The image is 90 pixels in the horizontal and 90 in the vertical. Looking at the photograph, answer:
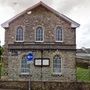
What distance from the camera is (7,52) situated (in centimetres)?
4038

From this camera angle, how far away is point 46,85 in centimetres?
3266

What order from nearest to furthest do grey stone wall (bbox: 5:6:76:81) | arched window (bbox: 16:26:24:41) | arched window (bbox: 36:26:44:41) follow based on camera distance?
grey stone wall (bbox: 5:6:76:81) < arched window (bbox: 36:26:44:41) < arched window (bbox: 16:26:24:41)

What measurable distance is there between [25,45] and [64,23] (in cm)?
477

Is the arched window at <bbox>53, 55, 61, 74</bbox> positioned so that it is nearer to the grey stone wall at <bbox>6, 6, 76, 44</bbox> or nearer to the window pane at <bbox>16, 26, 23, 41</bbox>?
the grey stone wall at <bbox>6, 6, 76, 44</bbox>

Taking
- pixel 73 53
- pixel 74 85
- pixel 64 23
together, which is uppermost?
pixel 64 23

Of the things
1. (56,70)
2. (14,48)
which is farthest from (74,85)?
(14,48)

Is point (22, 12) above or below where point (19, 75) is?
above

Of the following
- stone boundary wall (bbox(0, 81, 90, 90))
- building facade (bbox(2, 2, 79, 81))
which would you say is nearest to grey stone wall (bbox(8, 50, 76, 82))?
building facade (bbox(2, 2, 79, 81))

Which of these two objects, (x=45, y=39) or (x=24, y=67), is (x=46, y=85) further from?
(x=45, y=39)

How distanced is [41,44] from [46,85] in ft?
27.5

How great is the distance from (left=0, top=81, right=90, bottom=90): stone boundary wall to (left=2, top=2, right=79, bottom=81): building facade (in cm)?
640

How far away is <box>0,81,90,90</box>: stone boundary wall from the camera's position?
32.3 metres

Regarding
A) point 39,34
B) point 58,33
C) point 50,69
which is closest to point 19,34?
point 39,34

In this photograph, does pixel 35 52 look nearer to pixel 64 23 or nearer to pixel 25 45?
pixel 25 45
